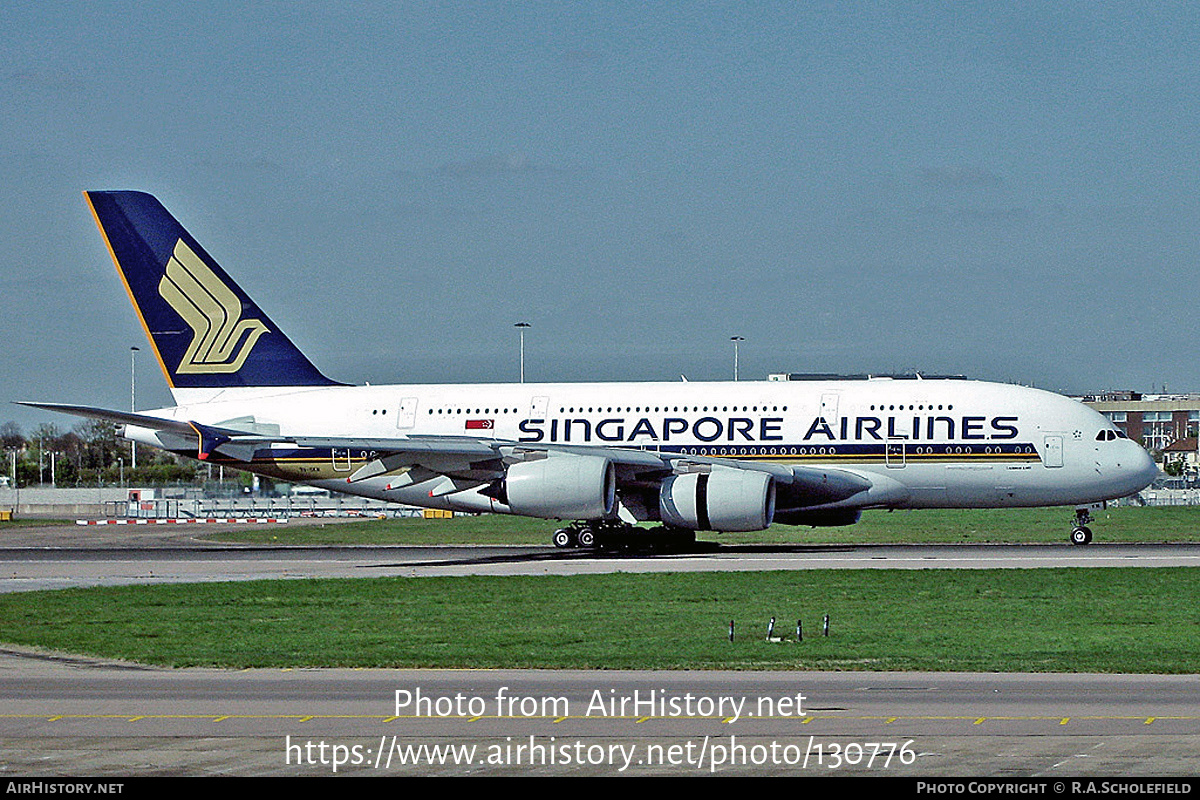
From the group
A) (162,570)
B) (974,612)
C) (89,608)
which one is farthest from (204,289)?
(974,612)

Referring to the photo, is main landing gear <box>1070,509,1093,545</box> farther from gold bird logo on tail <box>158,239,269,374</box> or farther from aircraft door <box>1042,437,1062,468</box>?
gold bird logo on tail <box>158,239,269,374</box>

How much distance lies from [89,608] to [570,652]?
12139mm

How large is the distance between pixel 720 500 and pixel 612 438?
5.49 metres

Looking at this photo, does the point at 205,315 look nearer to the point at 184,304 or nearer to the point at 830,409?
the point at 184,304

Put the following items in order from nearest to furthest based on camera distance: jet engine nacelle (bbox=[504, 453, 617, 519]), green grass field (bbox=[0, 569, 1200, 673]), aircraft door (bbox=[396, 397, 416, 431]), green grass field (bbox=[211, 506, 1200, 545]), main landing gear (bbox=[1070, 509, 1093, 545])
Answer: green grass field (bbox=[0, 569, 1200, 673]) < jet engine nacelle (bbox=[504, 453, 617, 519]) < main landing gear (bbox=[1070, 509, 1093, 545]) < aircraft door (bbox=[396, 397, 416, 431]) < green grass field (bbox=[211, 506, 1200, 545])

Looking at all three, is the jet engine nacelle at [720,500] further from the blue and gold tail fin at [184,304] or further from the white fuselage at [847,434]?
the blue and gold tail fin at [184,304]

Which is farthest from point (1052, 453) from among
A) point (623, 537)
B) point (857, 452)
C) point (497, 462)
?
point (497, 462)

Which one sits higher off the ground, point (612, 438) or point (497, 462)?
point (612, 438)

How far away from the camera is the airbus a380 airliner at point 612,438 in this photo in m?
44.7

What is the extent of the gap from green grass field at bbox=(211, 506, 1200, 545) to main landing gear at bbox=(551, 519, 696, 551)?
14.9ft

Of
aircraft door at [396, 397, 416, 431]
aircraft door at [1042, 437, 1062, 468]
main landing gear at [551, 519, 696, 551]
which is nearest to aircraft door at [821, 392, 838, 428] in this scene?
main landing gear at [551, 519, 696, 551]

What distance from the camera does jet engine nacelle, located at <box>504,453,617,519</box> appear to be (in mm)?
44031

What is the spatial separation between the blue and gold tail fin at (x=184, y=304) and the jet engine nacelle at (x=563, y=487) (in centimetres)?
1155

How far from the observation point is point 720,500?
143 feet
